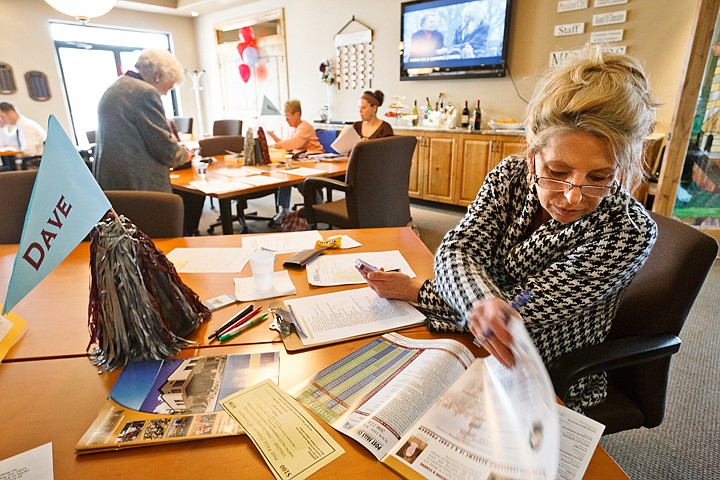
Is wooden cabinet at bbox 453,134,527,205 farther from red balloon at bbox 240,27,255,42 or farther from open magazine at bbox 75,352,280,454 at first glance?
red balloon at bbox 240,27,255,42

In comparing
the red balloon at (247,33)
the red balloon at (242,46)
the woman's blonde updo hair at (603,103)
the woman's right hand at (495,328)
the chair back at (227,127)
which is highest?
the red balloon at (247,33)

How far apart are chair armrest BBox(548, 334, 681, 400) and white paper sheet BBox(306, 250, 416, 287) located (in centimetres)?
43

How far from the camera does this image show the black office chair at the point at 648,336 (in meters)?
0.86

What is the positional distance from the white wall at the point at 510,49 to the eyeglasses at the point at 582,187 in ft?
3.35

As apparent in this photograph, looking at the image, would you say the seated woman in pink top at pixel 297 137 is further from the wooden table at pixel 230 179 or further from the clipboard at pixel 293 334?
the clipboard at pixel 293 334

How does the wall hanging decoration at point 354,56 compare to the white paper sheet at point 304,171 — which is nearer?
the white paper sheet at point 304,171

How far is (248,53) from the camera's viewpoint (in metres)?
6.47

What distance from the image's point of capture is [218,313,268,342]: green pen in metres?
0.83

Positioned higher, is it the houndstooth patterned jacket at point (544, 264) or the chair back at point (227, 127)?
the chair back at point (227, 127)

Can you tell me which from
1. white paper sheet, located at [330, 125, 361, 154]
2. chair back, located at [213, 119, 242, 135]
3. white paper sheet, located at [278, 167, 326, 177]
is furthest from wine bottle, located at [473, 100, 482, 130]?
chair back, located at [213, 119, 242, 135]

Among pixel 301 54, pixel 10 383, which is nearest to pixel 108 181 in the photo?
pixel 10 383

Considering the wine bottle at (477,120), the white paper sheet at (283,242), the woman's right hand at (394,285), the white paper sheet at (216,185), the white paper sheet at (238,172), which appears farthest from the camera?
the wine bottle at (477,120)

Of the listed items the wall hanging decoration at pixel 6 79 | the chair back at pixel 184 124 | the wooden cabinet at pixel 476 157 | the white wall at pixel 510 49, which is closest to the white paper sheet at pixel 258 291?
the white wall at pixel 510 49

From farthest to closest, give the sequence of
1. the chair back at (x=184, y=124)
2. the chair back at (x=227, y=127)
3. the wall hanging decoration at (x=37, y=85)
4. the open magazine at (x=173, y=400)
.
→ 1. the chair back at (x=184, y=124)
2. the wall hanging decoration at (x=37, y=85)
3. the chair back at (x=227, y=127)
4. the open magazine at (x=173, y=400)
